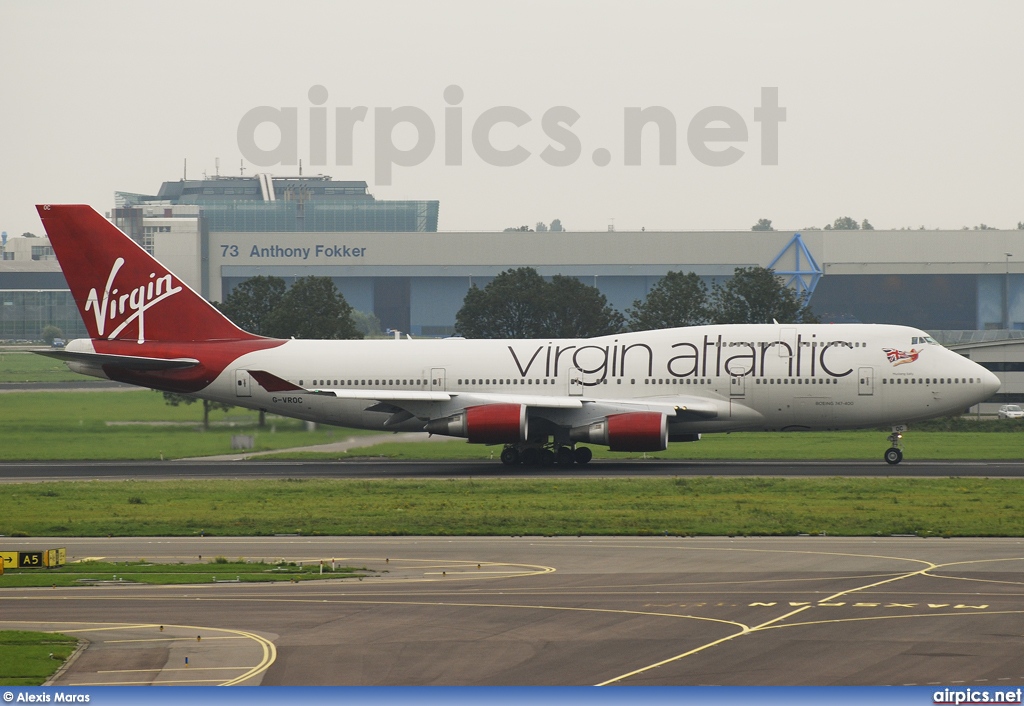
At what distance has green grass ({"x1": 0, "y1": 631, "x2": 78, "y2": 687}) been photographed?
1681 cm

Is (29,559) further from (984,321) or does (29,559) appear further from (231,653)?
(984,321)

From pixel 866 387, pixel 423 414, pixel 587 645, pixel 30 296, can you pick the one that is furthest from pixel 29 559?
pixel 30 296

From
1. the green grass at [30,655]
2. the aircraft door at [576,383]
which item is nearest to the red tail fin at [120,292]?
the aircraft door at [576,383]

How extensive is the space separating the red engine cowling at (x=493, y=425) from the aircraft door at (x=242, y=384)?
9.01 m

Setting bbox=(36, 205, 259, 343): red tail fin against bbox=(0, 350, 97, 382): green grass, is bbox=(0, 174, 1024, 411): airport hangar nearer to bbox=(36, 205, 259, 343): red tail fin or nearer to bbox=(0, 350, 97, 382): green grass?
bbox=(0, 350, 97, 382): green grass

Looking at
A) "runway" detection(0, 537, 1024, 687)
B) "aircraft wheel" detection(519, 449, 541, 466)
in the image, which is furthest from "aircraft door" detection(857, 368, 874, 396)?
"runway" detection(0, 537, 1024, 687)

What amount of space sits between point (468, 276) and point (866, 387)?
108486 millimetres

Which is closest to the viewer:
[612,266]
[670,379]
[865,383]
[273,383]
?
[865,383]

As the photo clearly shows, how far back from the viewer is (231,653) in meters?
18.6

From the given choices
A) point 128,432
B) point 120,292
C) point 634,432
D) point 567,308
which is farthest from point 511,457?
point 567,308

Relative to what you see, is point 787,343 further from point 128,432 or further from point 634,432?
point 128,432

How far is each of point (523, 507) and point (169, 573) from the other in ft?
40.8

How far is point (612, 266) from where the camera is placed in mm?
152500

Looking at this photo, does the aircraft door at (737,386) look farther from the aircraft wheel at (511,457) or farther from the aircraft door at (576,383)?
the aircraft wheel at (511,457)
